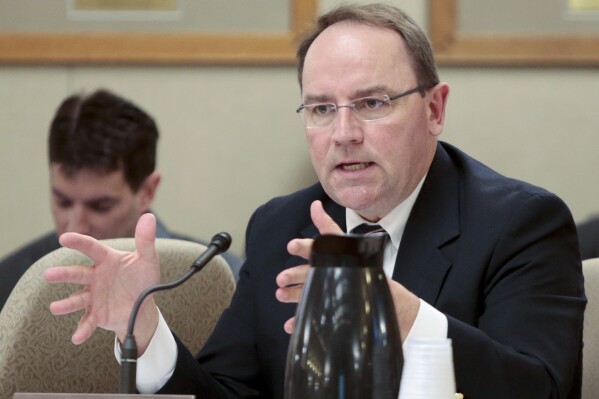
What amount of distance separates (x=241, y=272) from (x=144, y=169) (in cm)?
118

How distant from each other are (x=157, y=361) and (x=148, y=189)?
5.41 ft

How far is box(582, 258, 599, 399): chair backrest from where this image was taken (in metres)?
2.29

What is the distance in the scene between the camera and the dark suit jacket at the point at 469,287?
186 cm

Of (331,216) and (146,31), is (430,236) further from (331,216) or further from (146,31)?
(146,31)

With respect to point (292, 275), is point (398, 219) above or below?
below

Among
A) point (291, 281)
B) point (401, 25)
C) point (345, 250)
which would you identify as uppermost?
point (401, 25)

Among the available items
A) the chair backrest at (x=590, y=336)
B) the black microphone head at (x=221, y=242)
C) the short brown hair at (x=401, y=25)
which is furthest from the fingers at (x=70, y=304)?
the chair backrest at (x=590, y=336)

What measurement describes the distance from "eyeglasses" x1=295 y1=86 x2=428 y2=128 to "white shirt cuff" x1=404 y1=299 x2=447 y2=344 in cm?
62

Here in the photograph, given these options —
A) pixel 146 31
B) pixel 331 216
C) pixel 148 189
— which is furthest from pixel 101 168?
pixel 331 216

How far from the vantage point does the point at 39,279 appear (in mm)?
2164

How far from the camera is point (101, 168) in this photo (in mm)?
3434

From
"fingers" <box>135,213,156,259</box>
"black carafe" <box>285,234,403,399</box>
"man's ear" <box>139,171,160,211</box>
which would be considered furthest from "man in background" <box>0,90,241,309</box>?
"black carafe" <box>285,234,403,399</box>

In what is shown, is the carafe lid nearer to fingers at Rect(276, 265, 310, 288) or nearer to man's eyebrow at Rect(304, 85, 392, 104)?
fingers at Rect(276, 265, 310, 288)

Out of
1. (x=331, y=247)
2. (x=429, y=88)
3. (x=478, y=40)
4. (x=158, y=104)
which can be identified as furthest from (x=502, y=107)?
(x=331, y=247)
